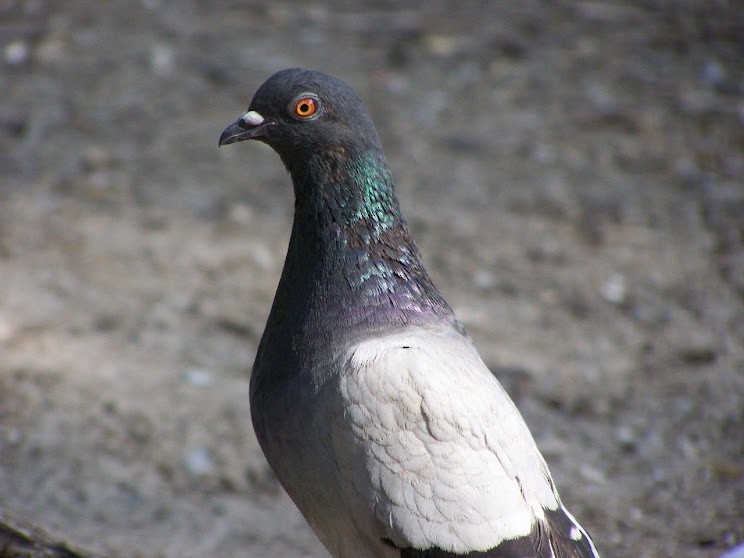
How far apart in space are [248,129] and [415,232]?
3151 millimetres

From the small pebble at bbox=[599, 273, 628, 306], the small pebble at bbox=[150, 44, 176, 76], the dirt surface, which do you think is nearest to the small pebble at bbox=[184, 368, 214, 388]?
the dirt surface

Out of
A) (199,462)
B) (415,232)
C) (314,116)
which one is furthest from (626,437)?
(314,116)

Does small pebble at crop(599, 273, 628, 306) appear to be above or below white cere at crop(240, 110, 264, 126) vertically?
below

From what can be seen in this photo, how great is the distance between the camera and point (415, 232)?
6.09 metres

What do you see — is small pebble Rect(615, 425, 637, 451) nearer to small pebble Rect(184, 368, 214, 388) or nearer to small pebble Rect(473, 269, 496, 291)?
small pebble Rect(473, 269, 496, 291)

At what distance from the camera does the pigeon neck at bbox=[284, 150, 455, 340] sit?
287 cm

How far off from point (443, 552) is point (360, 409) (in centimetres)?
46

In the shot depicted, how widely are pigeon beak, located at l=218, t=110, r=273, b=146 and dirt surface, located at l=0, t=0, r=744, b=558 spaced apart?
5.98ft

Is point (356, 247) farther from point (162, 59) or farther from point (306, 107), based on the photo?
point (162, 59)

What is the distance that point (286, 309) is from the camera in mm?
2971

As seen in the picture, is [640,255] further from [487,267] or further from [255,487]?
[255,487]

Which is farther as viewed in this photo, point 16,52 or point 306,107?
point 16,52

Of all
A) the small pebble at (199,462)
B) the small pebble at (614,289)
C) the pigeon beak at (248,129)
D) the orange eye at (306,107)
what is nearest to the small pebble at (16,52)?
the small pebble at (199,462)

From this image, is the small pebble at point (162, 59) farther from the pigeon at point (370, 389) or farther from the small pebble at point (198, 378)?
the pigeon at point (370, 389)
